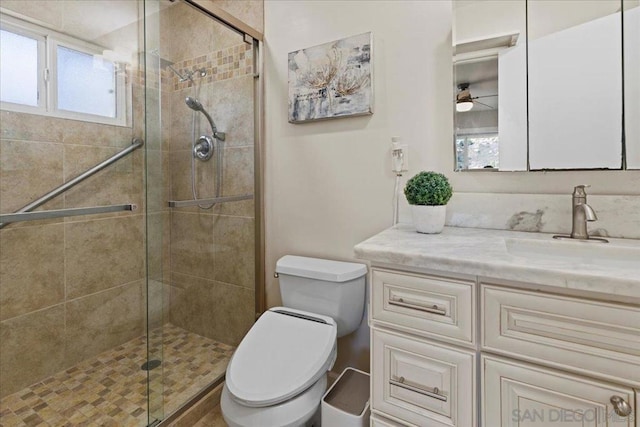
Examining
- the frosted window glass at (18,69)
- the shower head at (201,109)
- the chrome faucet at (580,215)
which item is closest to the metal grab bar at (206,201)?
the shower head at (201,109)

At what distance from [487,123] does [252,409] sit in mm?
1340

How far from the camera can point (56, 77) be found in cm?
163

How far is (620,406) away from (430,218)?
2.13ft

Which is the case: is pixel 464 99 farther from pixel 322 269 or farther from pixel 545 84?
pixel 322 269

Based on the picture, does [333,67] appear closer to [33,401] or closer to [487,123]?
[487,123]

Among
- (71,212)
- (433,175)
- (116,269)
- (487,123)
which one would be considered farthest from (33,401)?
(487,123)

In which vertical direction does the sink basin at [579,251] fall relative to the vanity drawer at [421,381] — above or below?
above

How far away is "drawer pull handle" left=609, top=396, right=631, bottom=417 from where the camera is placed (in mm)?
664

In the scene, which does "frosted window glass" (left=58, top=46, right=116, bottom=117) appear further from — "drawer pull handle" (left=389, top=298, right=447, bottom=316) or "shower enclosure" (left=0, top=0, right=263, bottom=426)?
"drawer pull handle" (left=389, top=298, right=447, bottom=316)

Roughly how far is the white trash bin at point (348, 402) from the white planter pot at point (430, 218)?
0.68 meters

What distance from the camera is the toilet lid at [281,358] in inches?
40.7

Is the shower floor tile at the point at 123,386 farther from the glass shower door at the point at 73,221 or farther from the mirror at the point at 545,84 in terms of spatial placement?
the mirror at the point at 545,84

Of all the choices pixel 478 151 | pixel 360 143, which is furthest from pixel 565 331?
pixel 360 143

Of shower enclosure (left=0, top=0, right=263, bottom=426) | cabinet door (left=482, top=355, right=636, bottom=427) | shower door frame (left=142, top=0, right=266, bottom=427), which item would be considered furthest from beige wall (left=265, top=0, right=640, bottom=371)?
cabinet door (left=482, top=355, right=636, bottom=427)
